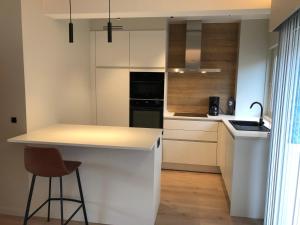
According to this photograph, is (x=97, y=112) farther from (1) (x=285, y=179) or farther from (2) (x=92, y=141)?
(1) (x=285, y=179)

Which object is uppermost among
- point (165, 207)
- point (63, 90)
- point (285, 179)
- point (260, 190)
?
point (63, 90)

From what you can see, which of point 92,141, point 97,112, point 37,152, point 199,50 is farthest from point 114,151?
point 199,50

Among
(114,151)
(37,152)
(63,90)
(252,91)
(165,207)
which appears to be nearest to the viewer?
(37,152)

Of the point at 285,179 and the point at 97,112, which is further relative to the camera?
the point at 97,112

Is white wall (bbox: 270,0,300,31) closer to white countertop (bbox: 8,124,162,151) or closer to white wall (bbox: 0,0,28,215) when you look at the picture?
white countertop (bbox: 8,124,162,151)

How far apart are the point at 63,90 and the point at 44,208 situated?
152cm

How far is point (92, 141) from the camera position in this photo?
2430 millimetres

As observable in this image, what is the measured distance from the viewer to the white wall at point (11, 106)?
8.80 feet

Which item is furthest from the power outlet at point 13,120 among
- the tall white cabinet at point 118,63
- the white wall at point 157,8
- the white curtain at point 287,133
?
the white curtain at point 287,133

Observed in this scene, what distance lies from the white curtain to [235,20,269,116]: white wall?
6.34ft

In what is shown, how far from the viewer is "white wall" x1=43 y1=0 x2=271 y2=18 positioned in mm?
2684

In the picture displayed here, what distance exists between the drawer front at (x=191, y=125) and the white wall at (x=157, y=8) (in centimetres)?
177

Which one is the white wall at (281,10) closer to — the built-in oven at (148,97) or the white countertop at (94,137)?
the white countertop at (94,137)

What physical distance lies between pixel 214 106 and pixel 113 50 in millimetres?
1936
